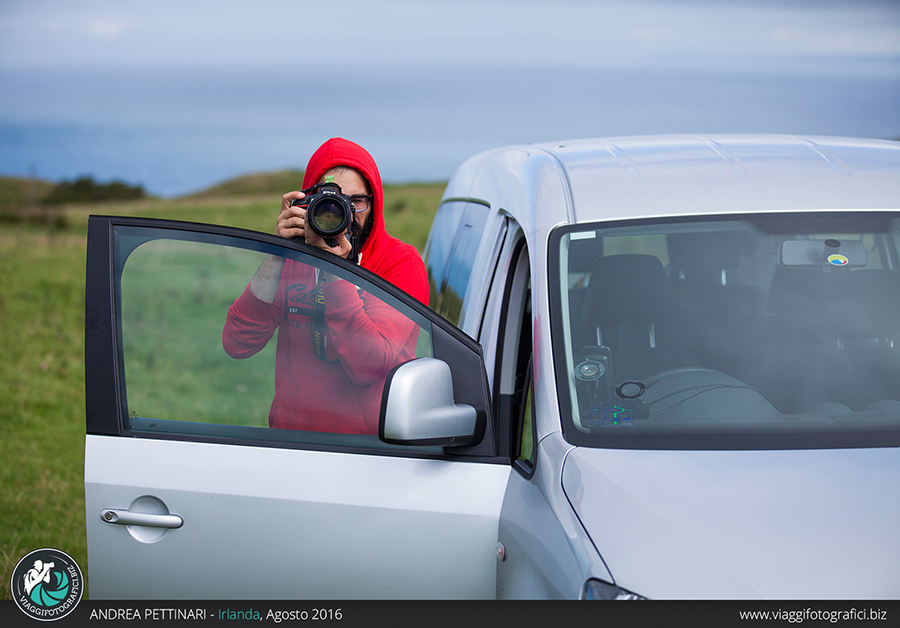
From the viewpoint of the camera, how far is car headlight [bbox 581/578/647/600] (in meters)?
1.42

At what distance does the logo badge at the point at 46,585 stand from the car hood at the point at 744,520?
1085 millimetres

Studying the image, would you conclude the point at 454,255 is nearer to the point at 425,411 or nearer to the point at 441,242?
the point at 441,242

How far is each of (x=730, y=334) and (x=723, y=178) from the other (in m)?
0.46

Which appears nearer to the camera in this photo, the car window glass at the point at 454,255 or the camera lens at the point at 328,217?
the camera lens at the point at 328,217

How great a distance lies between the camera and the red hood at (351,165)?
2389 mm

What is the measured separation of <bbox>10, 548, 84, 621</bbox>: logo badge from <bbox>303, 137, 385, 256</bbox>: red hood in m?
1.15

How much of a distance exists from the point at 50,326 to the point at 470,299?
9.36 metres

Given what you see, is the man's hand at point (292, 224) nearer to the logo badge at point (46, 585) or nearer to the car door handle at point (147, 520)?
the car door handle at point (147, 520)

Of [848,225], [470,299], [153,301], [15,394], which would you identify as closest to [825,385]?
[848,225]

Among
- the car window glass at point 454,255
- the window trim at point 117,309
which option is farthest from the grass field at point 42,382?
the car window glass at point 454,255

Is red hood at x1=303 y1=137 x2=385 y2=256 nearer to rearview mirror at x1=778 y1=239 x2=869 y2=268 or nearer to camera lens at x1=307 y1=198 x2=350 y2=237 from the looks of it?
camera lens at x1=307 y1=198 x2=350 y2=237

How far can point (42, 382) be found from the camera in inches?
312

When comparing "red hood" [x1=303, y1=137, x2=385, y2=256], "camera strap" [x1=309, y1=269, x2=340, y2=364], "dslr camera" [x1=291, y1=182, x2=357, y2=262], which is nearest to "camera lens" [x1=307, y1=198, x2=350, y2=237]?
"dslr camera" [x1=291, y1=182, x2=357, y2=262]

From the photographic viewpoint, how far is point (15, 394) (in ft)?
24.5
